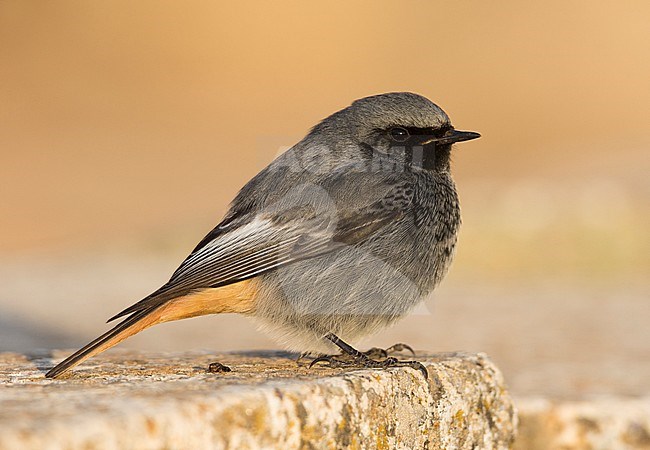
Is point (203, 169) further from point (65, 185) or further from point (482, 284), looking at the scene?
point (482, 284)

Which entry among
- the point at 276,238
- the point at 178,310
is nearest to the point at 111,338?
the point at 178,310

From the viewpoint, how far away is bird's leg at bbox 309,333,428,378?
3430 mm

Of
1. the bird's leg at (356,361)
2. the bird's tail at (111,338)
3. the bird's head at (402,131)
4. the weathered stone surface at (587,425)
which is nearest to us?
the bird's tail at (111,338)

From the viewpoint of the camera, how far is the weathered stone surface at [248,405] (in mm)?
2256

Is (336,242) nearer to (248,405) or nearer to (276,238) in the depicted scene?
(276,238)

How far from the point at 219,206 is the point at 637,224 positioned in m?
6.24

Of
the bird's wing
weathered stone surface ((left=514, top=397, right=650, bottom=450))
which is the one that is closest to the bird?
the bird's wing

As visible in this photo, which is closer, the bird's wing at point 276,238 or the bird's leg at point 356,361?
the bird's leg at point 356,361

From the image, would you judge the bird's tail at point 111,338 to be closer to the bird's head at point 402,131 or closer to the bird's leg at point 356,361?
the bird's leg at point 356,361

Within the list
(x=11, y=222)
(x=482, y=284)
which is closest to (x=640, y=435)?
(x=482, y=284)

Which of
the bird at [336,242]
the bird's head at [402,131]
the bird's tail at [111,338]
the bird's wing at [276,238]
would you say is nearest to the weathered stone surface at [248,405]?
the bird's tail at [111,338]

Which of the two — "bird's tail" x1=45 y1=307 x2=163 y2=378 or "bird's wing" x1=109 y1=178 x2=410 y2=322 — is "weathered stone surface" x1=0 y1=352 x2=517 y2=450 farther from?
"bird's wing" x1=109 y1=178 x2=410 y2=322

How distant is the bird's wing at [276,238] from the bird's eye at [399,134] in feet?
1.21

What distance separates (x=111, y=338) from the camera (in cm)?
334
